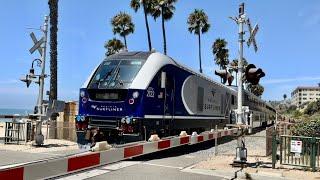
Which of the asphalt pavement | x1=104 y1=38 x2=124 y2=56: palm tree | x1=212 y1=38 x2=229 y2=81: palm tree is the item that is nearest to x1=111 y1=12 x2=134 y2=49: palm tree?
x1=104 y1=38 x2=124 y2=56: palm tree

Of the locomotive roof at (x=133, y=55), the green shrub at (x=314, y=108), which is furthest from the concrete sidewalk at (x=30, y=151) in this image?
the green shrub at (x=314, y=108)

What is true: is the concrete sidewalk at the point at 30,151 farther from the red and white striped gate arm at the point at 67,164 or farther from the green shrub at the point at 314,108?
the green shrub at the point at 314,108

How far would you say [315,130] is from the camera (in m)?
17.3

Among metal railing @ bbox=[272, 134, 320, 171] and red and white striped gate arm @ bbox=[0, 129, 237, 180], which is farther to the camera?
metal railing @ bbox=[272, 134, 320, 171]

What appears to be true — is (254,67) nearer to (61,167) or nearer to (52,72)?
(61,167)

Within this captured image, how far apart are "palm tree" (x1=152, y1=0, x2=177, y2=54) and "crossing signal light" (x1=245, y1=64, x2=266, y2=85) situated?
37.1m

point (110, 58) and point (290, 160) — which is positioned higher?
point (110, 58)

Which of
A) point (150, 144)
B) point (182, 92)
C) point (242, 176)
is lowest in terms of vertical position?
point (242, 176)

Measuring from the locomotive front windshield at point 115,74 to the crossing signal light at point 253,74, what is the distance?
381 cm

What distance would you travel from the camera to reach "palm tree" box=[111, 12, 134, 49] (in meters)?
56.6

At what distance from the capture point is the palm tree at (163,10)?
50422 mm

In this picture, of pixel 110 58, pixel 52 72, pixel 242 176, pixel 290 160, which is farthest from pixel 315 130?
pixel 52 72

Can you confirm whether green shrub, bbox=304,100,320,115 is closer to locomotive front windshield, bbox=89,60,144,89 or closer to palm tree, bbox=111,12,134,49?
palm tree, bbox=111,12,134,49

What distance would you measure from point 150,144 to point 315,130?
27.4 ft
